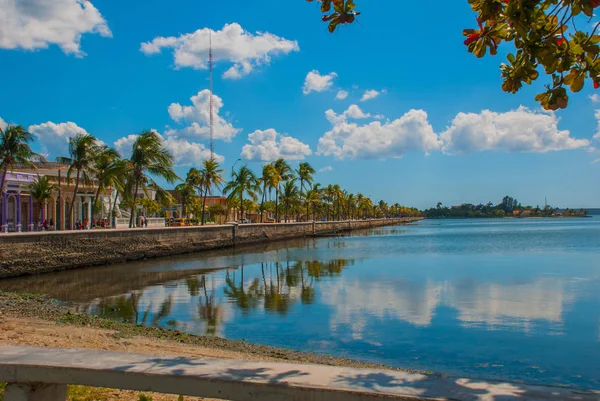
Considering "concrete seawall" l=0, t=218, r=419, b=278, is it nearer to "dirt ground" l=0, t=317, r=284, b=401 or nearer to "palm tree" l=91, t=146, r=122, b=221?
"palm tree" l=91, t=146, r=122, b=221

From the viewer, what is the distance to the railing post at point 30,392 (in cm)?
350

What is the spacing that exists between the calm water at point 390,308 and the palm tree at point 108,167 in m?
→ 10.2

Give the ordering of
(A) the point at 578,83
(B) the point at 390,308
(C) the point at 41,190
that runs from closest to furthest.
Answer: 1. (A) the point at 578,83
2. (B) the point at 390,308
3. (C) the point at 41,190

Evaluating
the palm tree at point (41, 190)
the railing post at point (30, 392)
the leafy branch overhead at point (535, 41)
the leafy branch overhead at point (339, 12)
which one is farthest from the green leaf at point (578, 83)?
the palm tree at point (41, 190)

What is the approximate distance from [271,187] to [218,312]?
5401 centimetres

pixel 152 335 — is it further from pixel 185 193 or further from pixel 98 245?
pixel 185 193

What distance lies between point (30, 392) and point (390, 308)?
13293 mm

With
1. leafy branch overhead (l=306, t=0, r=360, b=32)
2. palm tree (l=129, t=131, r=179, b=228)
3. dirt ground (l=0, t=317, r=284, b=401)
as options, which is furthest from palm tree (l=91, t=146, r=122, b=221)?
leafy branch overhead (l=306, t=0, r=360, b=32)

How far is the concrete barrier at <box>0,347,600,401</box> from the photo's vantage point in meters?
2.93

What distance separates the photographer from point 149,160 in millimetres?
39781

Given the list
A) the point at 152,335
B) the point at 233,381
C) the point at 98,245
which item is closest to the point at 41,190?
the point at 98,245

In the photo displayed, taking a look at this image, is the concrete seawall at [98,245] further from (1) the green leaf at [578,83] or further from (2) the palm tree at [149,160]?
(1) the green leaf at [578,83]

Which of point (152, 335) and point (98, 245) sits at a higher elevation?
point (98, 245)

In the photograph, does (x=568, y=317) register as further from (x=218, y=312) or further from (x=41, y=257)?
(x=41, y=257)
